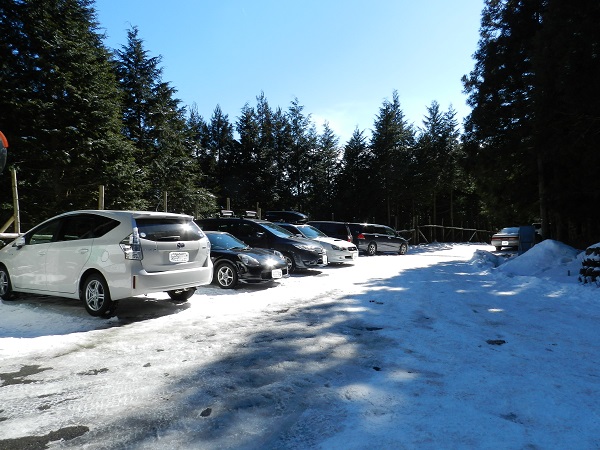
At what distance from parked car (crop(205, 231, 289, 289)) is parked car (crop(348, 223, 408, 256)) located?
1085 centimetres

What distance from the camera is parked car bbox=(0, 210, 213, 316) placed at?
5.46m

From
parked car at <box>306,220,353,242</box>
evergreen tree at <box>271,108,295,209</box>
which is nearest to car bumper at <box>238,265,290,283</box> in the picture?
parked car at <box>306,220,353,242</box>

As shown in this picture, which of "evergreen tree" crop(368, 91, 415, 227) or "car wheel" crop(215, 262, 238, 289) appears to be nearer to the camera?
"car wheel" crop(215, 262, 238, 289)

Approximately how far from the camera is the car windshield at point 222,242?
886 centimetres

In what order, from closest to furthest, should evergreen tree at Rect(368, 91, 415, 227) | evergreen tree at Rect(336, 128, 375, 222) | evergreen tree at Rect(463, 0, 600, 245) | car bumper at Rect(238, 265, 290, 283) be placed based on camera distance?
car bumper at Rect(238, 265, 290, 283) < evergreen tree at Rect(463, 0, 600, 245) < evergreen tree at Rect(368, 91, 415, 227) < evergreen tree at Rect(336, 128, 375, 222)

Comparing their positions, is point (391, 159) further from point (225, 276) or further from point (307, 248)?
point (225, 276)

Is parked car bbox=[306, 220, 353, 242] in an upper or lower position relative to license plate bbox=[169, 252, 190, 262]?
upper

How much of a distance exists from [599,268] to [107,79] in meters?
23.8

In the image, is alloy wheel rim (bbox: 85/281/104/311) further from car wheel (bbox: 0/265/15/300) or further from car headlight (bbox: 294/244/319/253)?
car headlight (bbox: 294/244/319/253)

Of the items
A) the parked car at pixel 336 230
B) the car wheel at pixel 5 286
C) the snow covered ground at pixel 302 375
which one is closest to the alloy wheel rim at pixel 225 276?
the snow covered ground at pixel 302 375

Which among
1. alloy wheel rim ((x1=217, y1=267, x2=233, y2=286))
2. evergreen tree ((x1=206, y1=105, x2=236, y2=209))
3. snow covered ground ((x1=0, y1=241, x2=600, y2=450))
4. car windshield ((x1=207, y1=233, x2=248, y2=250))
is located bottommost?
snow covered ground ((x1=0, y1=241, x2=600, y2=450))

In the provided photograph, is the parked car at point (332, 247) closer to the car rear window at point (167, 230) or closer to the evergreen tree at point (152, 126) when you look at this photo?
the car rear window at point (167, 230)

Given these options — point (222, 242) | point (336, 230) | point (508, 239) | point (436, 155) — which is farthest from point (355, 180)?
point (222, 242)

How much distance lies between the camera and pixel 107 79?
21141mm
